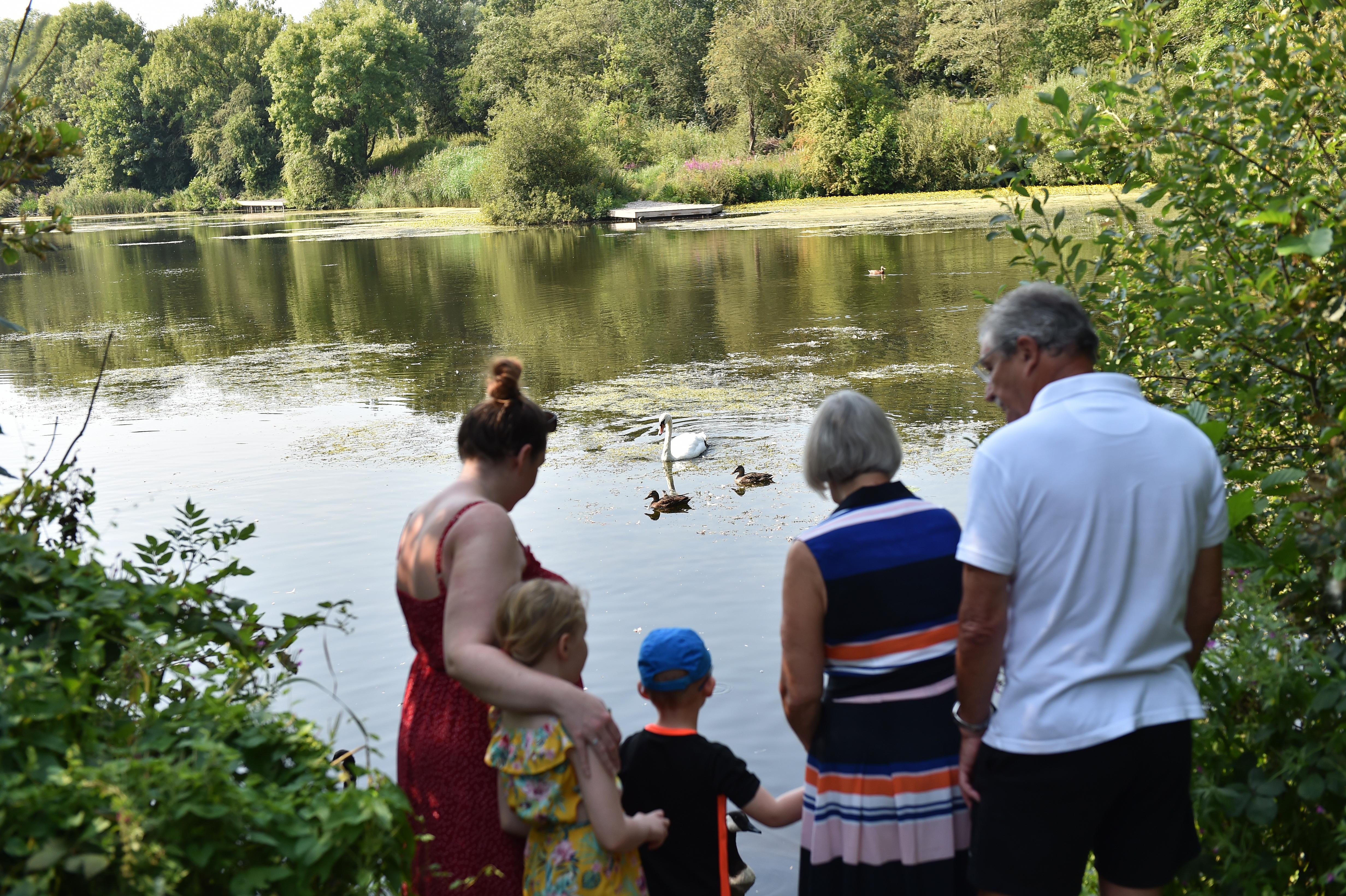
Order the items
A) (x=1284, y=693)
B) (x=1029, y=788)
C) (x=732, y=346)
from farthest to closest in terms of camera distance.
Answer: (x=732, y=346), (x=1284, y=693), (x=1029, y=788)

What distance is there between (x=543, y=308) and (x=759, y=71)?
29520mm

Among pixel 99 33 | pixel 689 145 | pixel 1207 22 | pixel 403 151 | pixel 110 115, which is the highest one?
pixel 99 33

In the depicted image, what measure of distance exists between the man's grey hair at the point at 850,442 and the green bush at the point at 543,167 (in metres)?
33.5

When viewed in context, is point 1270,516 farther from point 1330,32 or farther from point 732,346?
point 732,346

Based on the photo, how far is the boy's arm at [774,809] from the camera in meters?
2.34

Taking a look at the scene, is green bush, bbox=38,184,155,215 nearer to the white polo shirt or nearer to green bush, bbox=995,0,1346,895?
green bush, bbox=995,0,1346,895

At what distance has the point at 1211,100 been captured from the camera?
2.95 metres

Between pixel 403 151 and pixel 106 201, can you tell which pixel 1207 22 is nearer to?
pixel 403 151

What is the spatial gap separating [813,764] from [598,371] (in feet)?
31.6

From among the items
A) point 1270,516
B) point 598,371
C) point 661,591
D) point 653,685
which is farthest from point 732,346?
point 653,685

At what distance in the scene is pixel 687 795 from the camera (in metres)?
2.34

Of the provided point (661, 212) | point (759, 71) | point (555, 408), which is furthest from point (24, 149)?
point (759, 71)

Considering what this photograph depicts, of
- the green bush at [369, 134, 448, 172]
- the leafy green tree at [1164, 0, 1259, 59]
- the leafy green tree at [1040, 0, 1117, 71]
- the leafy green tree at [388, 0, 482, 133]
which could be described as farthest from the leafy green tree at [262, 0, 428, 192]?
the leafy green tree at [1164, 0, 1259, 59]

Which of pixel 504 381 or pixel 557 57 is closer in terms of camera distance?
pixel 504 381
